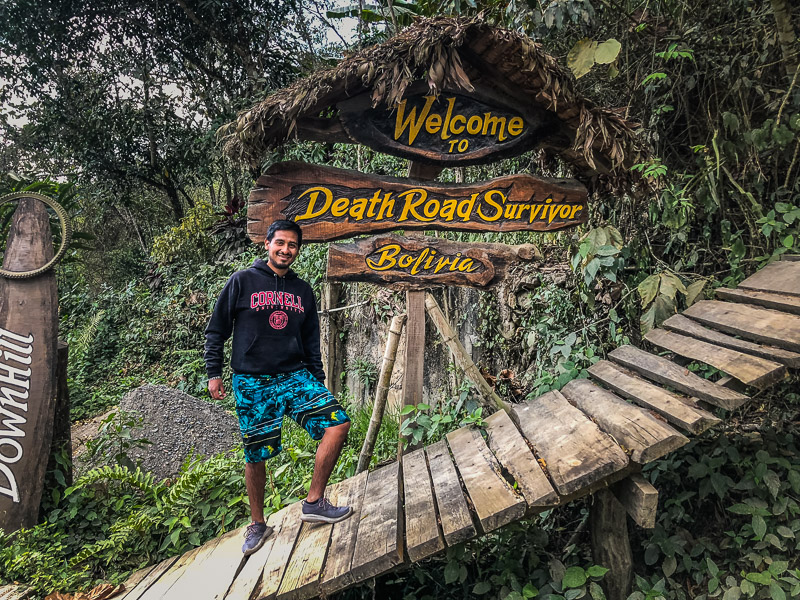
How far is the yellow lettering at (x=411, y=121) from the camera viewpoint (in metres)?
2.59

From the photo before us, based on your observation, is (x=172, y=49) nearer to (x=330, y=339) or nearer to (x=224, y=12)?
(x=224, y=12)

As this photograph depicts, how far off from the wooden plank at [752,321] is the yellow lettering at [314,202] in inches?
83.9

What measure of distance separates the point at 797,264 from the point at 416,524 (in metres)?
2.51

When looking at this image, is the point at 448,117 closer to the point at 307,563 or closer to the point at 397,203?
the point at 397,203

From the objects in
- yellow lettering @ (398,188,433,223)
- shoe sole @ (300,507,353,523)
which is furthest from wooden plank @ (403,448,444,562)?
yellow lettering @ (398,188,433,223)

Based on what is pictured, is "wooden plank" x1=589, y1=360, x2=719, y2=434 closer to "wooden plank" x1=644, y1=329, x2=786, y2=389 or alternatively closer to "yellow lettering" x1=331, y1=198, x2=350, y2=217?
"wooden plank" x1=644, y1=329, x2=786, y2=389

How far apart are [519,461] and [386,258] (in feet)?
4.01

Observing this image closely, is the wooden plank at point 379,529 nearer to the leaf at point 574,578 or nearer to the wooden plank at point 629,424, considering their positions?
the leaf at point 574,578

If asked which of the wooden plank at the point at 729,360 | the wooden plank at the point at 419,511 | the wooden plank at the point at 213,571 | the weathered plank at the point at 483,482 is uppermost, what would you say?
the wooden plank at the point at 729,360

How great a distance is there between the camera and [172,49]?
32.4 feet

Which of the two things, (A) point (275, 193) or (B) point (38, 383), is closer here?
(A) point (275, 193)

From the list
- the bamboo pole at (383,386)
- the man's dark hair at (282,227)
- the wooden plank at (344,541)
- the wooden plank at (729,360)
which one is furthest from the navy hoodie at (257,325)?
the wooden plank at (729,360)

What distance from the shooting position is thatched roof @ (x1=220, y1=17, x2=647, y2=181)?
2.33 m

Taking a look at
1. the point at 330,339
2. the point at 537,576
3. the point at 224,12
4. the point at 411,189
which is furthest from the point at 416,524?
the point at 224,12
